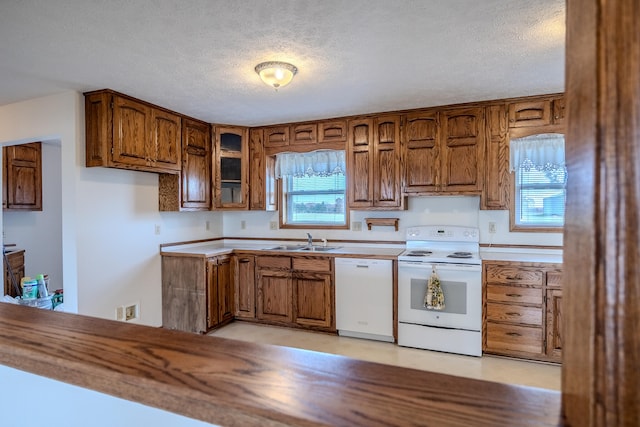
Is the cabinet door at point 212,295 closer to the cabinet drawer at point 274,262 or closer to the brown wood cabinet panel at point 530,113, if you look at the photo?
the cabinet drawer at point 274,262

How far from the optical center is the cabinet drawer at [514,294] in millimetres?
3017

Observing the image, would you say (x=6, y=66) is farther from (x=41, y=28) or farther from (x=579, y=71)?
(x=579, y=71)

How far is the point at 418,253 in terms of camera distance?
141 inches

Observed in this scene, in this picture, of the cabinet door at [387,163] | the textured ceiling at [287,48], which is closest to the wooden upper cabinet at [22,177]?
the textured ceiling at [287,48]

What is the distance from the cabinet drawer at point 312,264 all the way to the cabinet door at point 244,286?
55 centimetres

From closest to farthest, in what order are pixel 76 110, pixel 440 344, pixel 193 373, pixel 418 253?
pixel 193 373
pixel 76 110
pixel 440 344
pixel 418 253

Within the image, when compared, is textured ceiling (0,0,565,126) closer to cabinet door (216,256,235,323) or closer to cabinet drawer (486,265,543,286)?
cabinet drawer (486,265,543,286)

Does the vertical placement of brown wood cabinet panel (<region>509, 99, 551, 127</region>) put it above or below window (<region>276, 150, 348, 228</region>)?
above

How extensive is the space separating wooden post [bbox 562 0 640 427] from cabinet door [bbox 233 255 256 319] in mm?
3810

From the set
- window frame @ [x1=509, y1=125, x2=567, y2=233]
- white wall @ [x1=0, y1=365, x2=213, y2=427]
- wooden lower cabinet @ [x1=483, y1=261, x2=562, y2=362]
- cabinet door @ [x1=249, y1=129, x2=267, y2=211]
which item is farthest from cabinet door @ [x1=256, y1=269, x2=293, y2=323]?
white wall @ [x1=0, y1=365, x2=213, y2=427]

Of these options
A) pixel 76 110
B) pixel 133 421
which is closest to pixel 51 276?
pixel 76 110

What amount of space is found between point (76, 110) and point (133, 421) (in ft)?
10.3

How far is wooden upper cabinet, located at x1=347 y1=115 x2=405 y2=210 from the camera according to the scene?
3.71 metres

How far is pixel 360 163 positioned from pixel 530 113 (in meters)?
1.65
